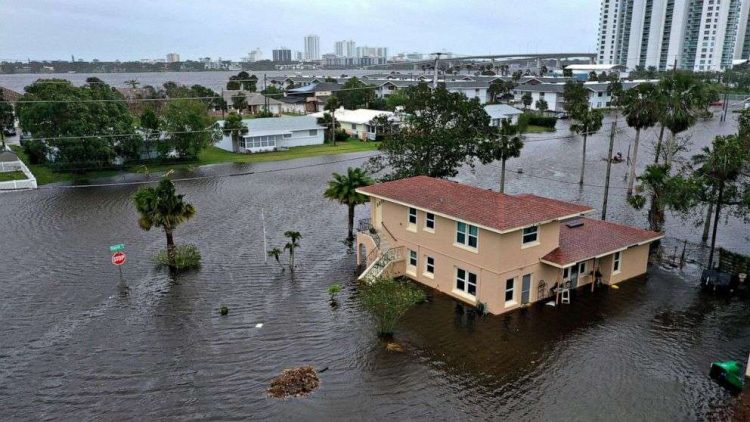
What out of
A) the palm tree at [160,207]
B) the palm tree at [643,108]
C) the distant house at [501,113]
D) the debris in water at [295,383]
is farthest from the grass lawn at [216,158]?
the debris in water at [295,383]

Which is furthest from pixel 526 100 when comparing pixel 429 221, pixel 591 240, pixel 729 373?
pixel 729 373

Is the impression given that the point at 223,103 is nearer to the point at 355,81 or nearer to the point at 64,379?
the point at 355,81

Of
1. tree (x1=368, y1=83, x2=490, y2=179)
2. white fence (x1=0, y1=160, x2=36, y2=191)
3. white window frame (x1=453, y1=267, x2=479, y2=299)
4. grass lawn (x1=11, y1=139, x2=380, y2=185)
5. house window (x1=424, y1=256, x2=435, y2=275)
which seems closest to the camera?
white window frame (x1=453, y1=267, x2=479, y2=299)

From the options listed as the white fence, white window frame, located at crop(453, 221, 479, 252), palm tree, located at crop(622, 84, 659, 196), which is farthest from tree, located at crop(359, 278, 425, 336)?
the white fence

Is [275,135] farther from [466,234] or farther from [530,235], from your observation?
[530,235]

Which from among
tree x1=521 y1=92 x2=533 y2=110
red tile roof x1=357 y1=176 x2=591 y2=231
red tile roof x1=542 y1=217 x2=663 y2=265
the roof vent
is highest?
tree x1=521 y1=92 x2=533 y2=110

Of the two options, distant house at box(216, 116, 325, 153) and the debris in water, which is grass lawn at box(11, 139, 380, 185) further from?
the debris in water
